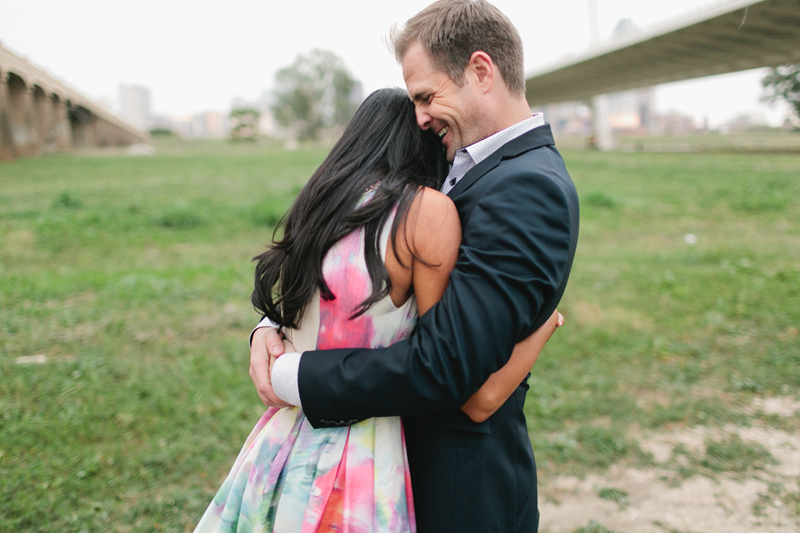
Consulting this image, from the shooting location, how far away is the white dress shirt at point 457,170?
1.30 metres

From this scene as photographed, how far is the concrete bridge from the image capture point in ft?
50.2

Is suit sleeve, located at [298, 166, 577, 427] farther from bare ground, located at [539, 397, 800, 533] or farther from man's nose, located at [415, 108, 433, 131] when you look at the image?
bare ground, located at [539, 397, 800, 533]

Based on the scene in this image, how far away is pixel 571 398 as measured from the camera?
434cm

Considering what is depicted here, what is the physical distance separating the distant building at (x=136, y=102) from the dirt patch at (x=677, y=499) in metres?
140

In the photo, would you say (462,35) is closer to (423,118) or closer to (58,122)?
(423,118)

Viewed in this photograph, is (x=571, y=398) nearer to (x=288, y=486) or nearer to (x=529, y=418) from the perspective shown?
(x=529, y=418)

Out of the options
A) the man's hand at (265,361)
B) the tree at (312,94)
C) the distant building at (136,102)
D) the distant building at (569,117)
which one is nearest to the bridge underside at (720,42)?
the man's hand at (265,361)

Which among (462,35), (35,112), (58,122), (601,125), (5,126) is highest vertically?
(58,122)

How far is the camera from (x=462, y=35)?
140 cm

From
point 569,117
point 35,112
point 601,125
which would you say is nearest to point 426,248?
point 35,112

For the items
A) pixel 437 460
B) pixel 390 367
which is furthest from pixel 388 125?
pixel 437 460

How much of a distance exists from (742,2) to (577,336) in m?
3.15

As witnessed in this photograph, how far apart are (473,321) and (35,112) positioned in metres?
23.8

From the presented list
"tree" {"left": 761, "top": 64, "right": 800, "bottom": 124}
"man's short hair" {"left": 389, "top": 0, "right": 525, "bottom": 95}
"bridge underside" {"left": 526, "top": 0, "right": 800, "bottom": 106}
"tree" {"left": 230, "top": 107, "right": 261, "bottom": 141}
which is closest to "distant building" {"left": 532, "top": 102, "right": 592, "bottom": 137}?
"bridge underside" {"left": 526, "top": 0, "right": 800, "bottom": 106}
